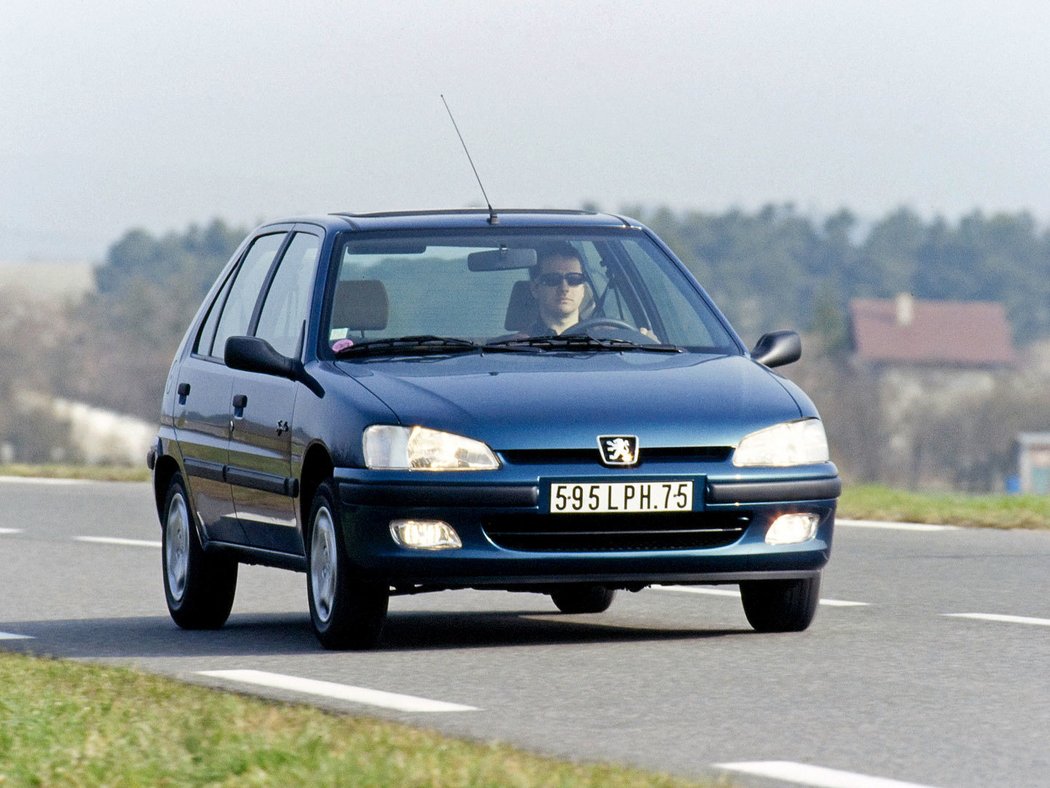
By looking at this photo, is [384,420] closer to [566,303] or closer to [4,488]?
[566,303]

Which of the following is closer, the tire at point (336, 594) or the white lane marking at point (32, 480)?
the tire at point (336, 594)

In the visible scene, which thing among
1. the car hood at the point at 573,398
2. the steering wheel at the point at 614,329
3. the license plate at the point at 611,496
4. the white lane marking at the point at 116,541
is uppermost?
the steering wheel at the point at 614,329

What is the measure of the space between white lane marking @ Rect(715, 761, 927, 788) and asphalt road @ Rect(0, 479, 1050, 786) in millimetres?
13

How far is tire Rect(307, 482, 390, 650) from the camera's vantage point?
30.3 ft

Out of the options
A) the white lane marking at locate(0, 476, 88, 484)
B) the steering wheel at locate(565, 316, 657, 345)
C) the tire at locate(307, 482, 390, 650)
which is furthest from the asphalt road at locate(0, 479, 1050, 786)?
the white lane marking at locate(0, 476, 88, 484)

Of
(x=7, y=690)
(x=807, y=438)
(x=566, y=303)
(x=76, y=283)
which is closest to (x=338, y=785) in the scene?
(x=7, y=690)

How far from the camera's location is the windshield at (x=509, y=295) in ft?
33.0

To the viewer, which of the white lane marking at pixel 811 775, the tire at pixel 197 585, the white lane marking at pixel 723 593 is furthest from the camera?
the white lane marking at pixel 723 593

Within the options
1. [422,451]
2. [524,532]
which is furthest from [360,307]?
[524,532]

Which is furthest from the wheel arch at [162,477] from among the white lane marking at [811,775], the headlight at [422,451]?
the white lane marking at [811,775]

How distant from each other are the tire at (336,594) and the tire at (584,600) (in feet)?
6.68

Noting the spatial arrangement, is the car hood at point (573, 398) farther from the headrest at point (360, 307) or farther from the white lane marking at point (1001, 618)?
the white lane marking at point (1001, 618)

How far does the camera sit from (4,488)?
77.4 feet

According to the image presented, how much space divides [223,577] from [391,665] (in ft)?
7.73
